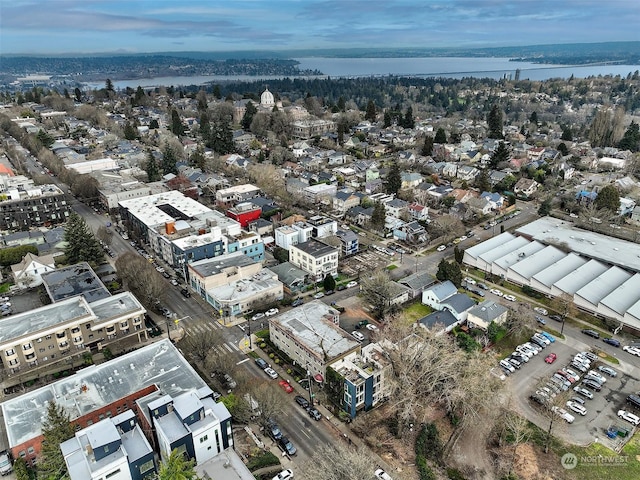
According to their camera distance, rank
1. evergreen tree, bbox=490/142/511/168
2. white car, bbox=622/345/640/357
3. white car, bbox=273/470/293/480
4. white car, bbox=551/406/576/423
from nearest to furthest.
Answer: white car, bbox=273/470/293/480, white car, bbox=551/406/576/423, white car, bbox=622/345/640/357, evergreen tree, bbox=490/142/511/168

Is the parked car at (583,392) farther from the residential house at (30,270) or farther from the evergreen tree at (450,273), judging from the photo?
the residential house at (30,270)

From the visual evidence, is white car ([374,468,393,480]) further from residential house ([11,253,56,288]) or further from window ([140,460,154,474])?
residential house ([11,253,56,288])

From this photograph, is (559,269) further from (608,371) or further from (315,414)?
(315,414)

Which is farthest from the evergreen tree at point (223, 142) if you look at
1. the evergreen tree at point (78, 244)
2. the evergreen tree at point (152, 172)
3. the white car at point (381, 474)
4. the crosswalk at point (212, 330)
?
the white car at point (381, 474)

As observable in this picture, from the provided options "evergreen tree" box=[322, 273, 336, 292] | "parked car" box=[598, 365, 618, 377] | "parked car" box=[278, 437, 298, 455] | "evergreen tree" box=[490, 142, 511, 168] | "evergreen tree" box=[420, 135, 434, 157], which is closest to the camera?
"parked car" box=[278, 437, 298, 455]

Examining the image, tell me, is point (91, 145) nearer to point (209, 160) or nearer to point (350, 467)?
point (209, 160)

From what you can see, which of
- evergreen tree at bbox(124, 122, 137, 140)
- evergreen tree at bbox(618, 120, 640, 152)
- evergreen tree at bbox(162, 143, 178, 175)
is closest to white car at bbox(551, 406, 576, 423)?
evergreen tree at bbox(162, 143, 178, 175)

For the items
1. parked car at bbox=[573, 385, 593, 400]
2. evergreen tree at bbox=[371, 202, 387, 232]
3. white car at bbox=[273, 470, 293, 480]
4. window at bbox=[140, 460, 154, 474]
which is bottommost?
white car at bbox=[273, 470, 293, 480]
